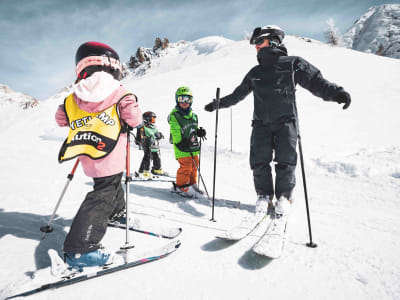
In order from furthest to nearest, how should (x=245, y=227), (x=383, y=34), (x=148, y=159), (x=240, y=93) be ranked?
(x=383, y=34) < (x=148, y=159) < (x=240, y=93) < (x=245, y=227)

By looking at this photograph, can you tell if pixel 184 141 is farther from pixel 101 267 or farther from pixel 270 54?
pixel 101 267

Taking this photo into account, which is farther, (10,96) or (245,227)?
(10,96)

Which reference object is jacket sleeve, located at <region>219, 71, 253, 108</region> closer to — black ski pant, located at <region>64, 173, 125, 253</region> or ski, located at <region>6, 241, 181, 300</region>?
black ski pant, located at <region>64, 173, 125, 253</region>

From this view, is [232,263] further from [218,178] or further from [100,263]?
[218,178]

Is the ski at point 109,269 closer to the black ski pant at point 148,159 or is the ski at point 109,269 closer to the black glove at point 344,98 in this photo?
the black glove at point 344,98

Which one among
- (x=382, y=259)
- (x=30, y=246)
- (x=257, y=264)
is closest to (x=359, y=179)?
(x=382, y=259)

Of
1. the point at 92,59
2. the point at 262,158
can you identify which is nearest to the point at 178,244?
the point at 262,158

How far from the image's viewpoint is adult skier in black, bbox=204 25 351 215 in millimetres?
2797

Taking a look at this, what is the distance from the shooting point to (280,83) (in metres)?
2.87

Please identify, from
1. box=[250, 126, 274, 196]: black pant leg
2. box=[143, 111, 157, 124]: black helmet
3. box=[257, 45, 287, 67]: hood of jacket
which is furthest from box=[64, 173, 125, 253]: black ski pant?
box=[143, 111, 157, 124]: black helmet

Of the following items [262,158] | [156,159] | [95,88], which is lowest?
[156,159]

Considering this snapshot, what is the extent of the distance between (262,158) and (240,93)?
114 cm

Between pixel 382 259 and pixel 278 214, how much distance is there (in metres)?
1.03

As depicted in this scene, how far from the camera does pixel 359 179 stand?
4469 mm
